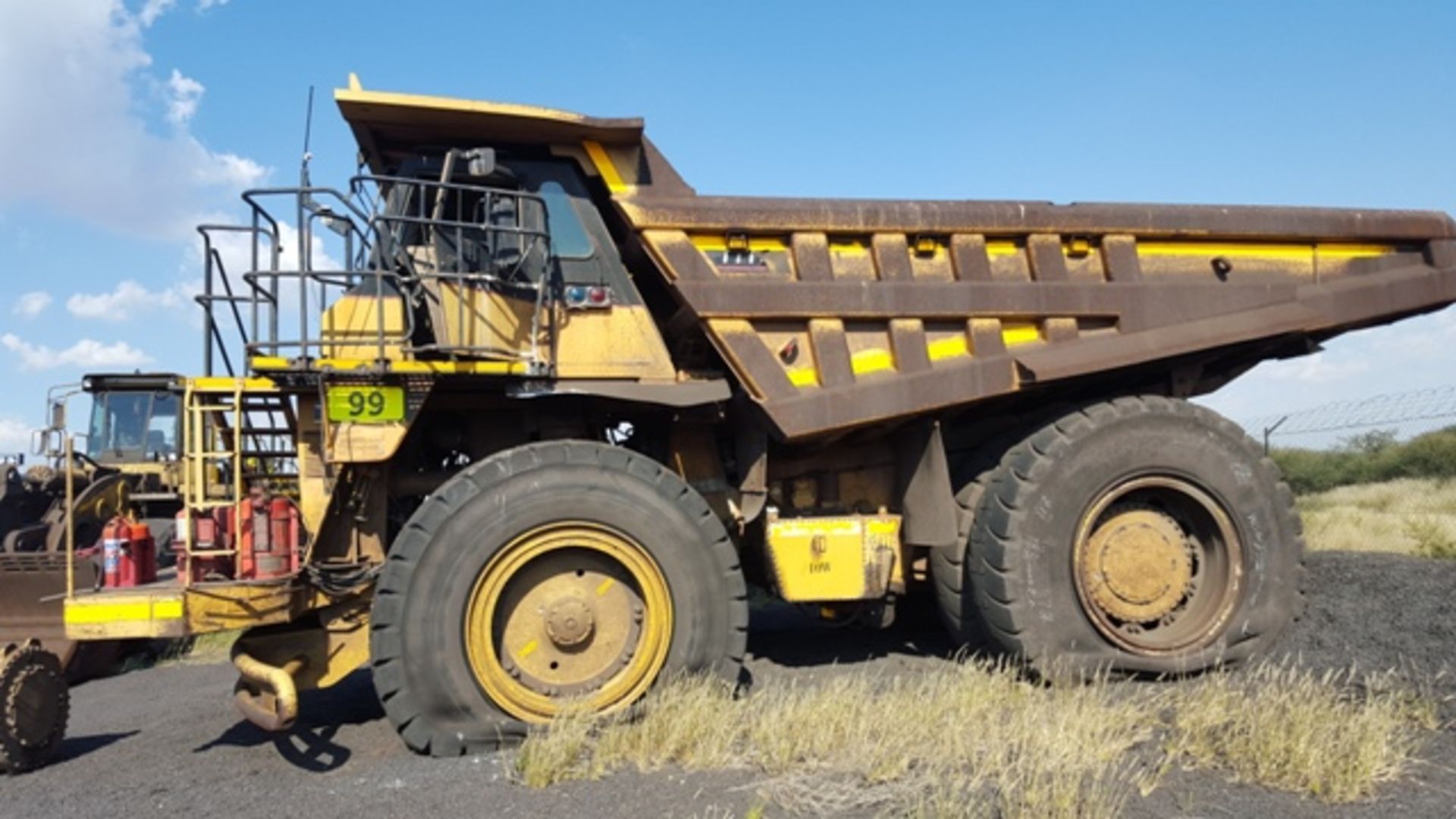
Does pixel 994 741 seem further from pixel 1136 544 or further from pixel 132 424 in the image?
pixel 132 424

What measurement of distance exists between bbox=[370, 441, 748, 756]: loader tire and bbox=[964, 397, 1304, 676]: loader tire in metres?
1.73

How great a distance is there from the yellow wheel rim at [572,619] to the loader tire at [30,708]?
2.37 meters

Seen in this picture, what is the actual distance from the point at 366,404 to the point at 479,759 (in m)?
1.92

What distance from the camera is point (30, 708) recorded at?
210 inches

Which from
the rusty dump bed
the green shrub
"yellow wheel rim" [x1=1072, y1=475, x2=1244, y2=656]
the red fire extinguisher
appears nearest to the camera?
the red fire extinguisher

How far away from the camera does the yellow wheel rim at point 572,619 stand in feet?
17.6

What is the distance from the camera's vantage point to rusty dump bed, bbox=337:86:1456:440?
5.94 meters

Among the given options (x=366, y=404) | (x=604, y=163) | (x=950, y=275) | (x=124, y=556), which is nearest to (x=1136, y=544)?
(x=950, y=275)

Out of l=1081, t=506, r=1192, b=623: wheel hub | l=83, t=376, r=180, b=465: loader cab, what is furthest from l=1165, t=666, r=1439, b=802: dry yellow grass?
l=83, t=376, r=180, b=465: loader cab

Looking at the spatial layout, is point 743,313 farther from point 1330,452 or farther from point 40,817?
point 1330,452

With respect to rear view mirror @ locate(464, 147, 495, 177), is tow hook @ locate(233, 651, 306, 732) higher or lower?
lower

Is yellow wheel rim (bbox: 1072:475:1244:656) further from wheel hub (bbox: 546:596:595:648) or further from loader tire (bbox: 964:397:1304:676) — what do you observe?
wheel hub (bbox: 546:596:595:648)

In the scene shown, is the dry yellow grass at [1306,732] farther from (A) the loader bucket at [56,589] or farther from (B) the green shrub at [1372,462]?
(B) the green shrub at [1372,462]

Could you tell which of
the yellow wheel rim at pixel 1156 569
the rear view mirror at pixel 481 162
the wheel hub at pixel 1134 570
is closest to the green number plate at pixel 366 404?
the rear view mirror at pixel 481 162
